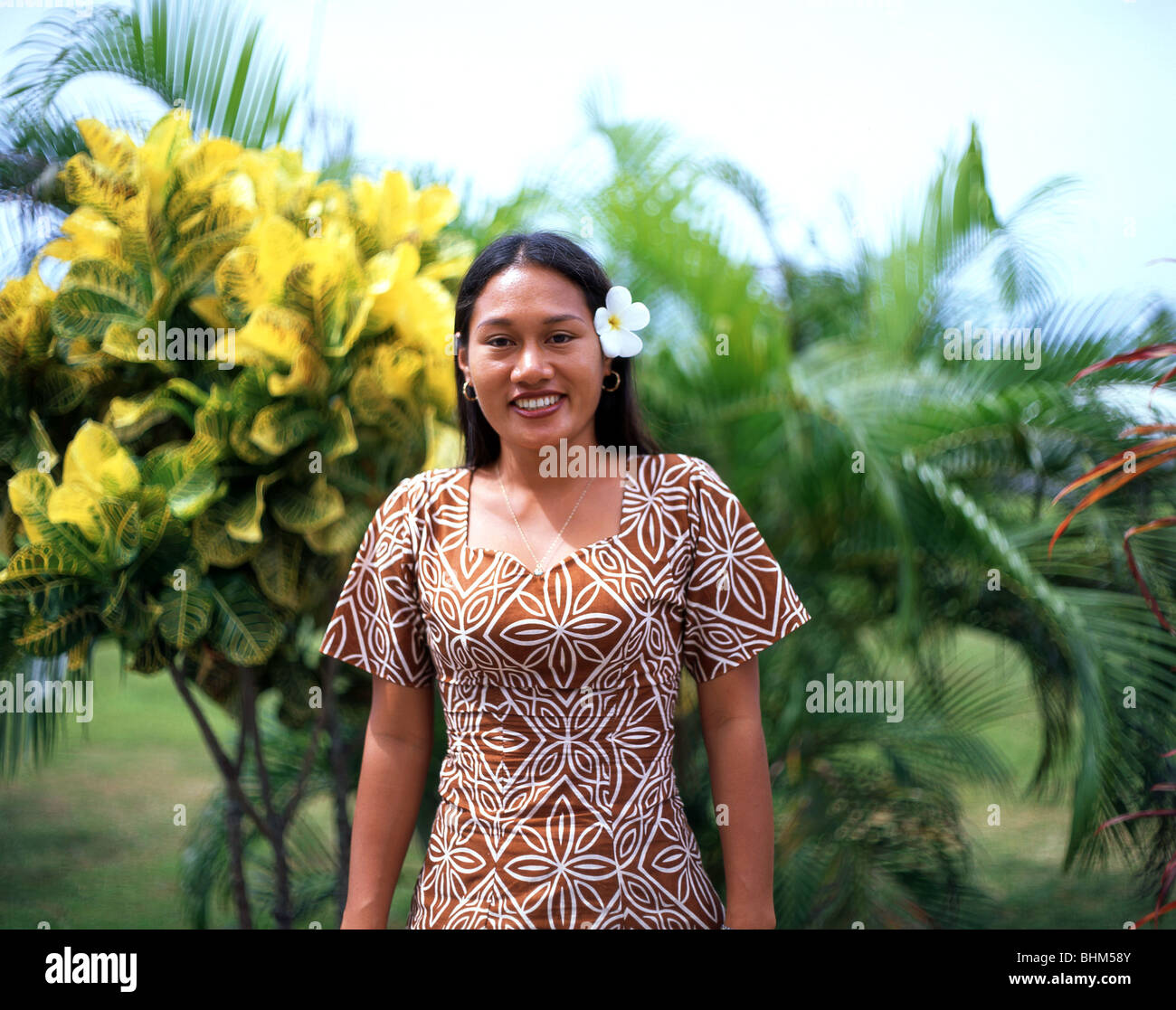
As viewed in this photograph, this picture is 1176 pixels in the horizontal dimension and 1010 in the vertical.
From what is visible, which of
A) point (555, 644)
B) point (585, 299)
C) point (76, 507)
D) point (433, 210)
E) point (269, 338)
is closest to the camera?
point (555, 644)

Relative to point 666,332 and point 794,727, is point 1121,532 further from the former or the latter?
point 666,332

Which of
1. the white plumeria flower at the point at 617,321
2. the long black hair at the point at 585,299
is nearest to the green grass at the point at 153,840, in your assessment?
the long black hair at the point at 585,299

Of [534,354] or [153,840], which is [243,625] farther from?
[153,840]

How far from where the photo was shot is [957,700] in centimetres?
329

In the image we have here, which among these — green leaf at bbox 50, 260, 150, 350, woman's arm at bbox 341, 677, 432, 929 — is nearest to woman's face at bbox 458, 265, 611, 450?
woman's arm at bbox 341, 677, 432, 929

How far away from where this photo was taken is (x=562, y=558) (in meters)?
1.65

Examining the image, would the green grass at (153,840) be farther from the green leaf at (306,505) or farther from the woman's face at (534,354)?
the woman's face at (534,354)

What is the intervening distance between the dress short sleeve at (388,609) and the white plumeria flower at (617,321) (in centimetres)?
40

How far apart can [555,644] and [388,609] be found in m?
0.32

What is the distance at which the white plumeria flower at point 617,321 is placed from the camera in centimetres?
170

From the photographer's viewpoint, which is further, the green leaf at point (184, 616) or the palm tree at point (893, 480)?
the palm tree at point (893, 480)

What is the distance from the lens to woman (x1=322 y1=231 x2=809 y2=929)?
1611mm

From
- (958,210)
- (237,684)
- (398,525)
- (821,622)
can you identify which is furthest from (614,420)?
(958,210)

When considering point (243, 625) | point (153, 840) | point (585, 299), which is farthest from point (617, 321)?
point (153, 840)
